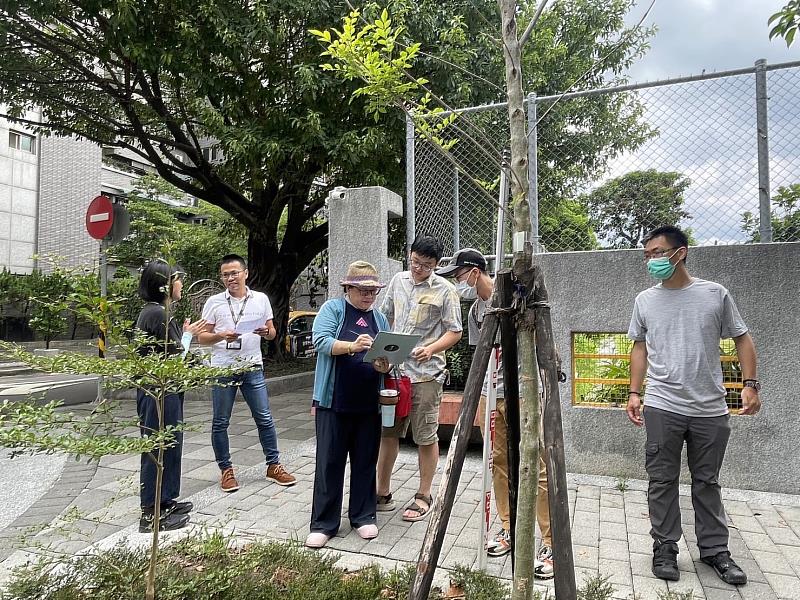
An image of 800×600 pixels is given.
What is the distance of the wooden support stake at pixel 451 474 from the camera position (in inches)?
86.9

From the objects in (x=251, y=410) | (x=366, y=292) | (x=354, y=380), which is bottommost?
(x=251, y=410)

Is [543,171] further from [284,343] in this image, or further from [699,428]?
[284,343]

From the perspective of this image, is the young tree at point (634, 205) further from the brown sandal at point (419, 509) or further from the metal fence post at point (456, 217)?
the brown sandal at point (419, 509)

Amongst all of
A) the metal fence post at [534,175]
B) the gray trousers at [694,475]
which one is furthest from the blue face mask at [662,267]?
the metal fence post at [534,175]

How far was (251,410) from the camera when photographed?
459 cm

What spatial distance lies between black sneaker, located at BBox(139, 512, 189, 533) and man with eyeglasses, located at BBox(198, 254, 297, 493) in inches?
27.4

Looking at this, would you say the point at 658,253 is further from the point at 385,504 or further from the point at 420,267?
the point at 385,504

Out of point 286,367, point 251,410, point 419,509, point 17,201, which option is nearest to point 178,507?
point 251,410

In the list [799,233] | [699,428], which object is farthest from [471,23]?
[699,428]

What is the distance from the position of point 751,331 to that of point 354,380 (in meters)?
3.34

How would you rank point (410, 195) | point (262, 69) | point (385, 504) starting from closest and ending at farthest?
1. point (385, 504)
2. point (410, 195)
3. point (262, 69)

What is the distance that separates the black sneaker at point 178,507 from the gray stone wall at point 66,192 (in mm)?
20416

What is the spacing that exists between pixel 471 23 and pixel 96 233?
23.9ft

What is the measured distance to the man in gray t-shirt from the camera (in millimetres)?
3115
